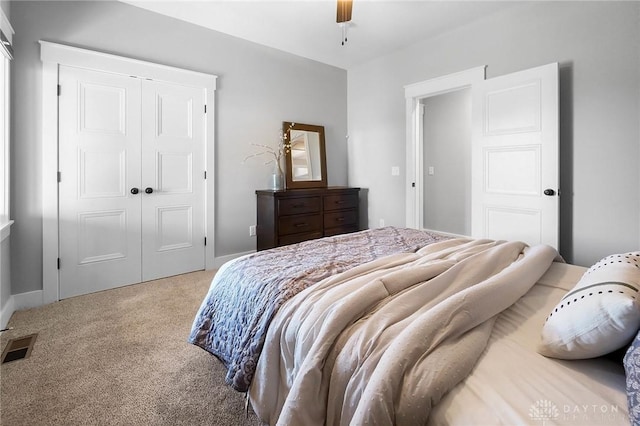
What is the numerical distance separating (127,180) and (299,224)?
180 cm

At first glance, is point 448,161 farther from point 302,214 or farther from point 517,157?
point 302,214

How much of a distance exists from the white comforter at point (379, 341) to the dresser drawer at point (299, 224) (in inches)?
94.3

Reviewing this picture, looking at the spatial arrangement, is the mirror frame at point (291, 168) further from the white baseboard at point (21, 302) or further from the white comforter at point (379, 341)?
the white comforter at point (379, 341)

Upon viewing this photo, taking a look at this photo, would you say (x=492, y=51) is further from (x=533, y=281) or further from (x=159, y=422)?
(x=159, y=422)

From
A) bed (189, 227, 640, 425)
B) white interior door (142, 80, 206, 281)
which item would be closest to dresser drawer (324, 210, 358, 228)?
white interior door (142, 80, 206, 281)

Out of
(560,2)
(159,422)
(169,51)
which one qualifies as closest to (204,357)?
(159,422)

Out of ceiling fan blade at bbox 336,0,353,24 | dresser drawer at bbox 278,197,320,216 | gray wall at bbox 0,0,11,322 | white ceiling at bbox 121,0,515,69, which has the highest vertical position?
white ceiling at bbox 121,0,515,69

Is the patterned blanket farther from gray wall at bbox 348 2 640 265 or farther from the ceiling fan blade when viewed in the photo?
gray wall at bbox 348 2 640 265

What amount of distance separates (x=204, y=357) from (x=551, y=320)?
1734 mm

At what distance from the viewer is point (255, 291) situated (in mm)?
1396

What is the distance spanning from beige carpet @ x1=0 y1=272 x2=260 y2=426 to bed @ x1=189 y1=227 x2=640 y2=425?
0.26 meters

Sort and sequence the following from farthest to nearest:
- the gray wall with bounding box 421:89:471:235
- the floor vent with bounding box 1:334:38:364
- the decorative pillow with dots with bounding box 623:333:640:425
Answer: the gray wall with bounding box 421:89:471:235 < the floor vent with bounding box 1:334:38:364 < the decorative pillow with dots with bounding box 623:333:640:425

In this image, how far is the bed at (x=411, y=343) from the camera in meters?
0.75

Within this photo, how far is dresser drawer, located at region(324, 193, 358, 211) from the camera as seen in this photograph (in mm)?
4211
